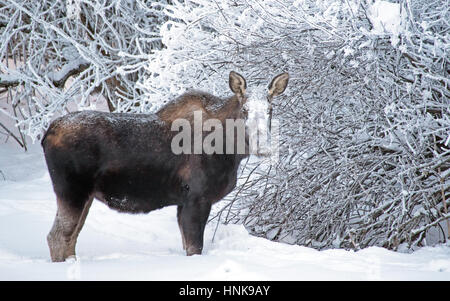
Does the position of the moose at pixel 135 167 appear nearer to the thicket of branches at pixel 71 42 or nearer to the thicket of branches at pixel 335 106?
the thicket of branches at pixel 335 106

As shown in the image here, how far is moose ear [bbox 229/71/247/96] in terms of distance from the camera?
540cm

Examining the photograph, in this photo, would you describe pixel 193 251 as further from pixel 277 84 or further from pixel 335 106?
pixel 335 106

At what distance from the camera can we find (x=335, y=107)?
6863 mm

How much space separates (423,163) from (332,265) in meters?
2.28

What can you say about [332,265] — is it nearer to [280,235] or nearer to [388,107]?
[388,107]

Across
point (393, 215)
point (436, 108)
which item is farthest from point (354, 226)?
point (436, 108)

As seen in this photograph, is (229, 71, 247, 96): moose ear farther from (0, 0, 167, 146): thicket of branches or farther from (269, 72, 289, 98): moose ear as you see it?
(0, 0, 167, 146): thicket of branches

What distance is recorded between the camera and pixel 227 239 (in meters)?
6.23

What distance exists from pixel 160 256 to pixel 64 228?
86 cm

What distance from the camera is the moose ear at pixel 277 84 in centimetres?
542

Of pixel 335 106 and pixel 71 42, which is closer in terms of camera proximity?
pixel 335 106
